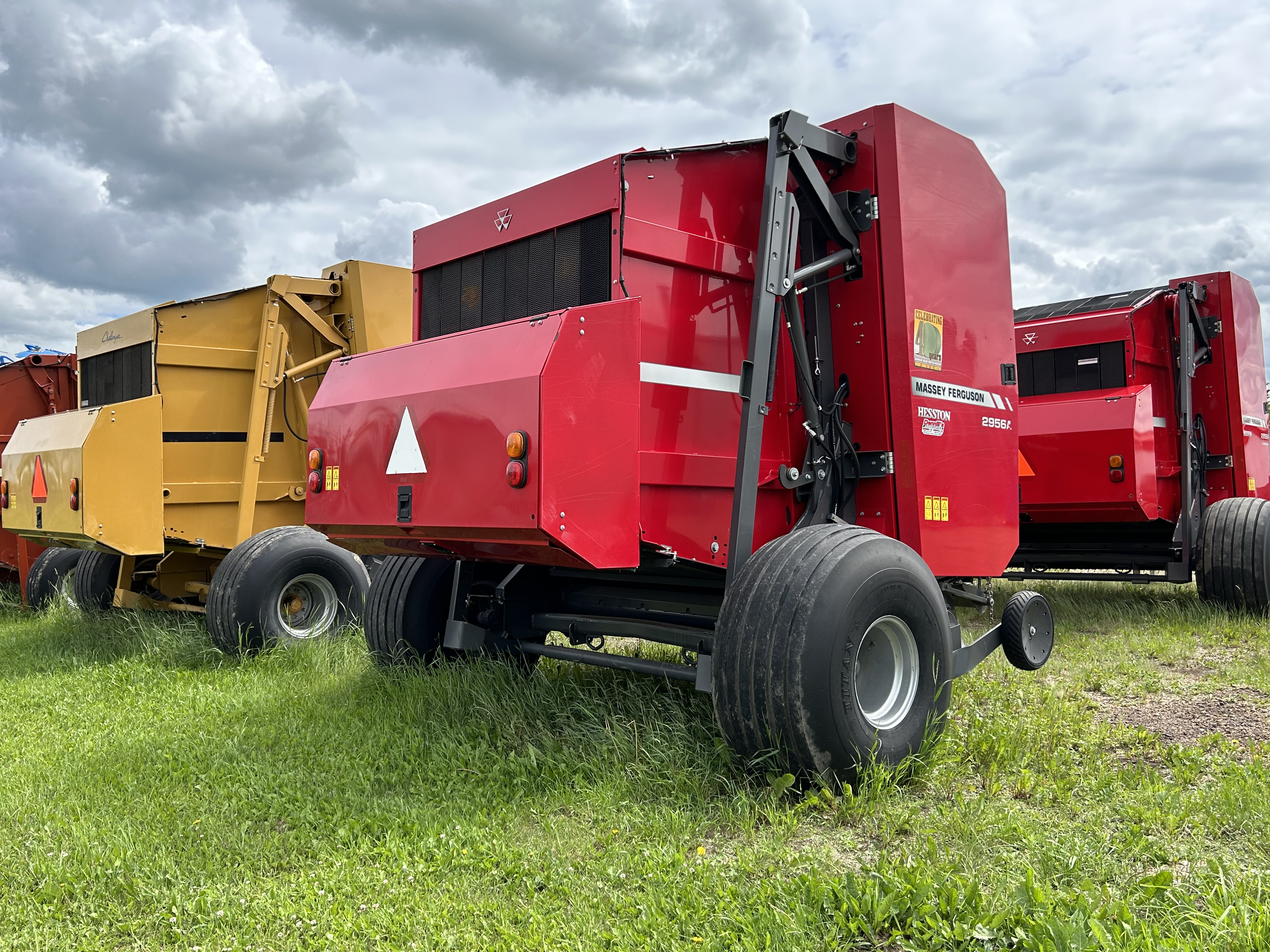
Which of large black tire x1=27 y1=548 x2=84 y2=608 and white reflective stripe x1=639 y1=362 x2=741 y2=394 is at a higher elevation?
white reflective stripe x1=639 y1=362 x2=741 y2=394

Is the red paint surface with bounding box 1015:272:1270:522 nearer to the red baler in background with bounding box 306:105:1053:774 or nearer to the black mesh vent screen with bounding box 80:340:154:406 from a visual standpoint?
the red baler in background with bounding box 306:105:1053:774

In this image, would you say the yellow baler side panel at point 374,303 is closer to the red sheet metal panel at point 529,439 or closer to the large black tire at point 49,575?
the large black tire at point 49,575

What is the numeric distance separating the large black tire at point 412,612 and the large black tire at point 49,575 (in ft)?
18.9

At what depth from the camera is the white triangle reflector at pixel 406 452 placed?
4.23 meters

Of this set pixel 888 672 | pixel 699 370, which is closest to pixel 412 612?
pixel 699 370

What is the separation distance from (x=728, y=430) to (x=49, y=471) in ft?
17.3

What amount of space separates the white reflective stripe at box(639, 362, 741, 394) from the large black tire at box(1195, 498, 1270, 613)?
5583mm

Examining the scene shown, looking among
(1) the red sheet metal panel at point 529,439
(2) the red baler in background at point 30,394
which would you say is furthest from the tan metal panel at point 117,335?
(1) the red sheet metal panel at point 529,439

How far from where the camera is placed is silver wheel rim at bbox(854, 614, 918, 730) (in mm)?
4047

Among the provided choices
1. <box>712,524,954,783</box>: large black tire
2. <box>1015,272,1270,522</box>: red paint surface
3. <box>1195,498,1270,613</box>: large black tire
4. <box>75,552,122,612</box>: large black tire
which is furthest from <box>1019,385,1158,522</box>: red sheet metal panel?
<box>75,552,122,612</box>: large black tire

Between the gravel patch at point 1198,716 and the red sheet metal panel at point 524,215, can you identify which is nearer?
the red sheet metal panel at point 524,215

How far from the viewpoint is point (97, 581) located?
887 cm

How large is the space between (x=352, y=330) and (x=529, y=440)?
5.04 meters

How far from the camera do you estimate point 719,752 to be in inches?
158
